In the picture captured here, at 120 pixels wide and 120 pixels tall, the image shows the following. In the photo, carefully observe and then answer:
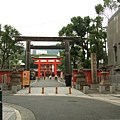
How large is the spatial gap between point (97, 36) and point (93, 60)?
7.74 m

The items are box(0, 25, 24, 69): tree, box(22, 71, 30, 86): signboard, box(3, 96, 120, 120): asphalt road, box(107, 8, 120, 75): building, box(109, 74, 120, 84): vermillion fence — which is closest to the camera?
box(3, 96, 120, 120): asphalt road

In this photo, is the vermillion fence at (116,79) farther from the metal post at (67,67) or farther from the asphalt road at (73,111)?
the asphalt road at (73,111)

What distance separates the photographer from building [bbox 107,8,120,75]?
30.0m

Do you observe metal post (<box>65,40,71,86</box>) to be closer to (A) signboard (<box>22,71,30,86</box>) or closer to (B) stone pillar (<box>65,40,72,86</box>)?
(B) stone pillar (<box>65,40,72,86</box>)

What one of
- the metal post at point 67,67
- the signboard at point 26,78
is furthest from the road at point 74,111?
the metal post at point 67,67

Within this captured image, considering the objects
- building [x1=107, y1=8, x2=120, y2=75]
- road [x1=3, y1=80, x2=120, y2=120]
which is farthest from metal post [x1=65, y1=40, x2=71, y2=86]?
road [x1=3, y1=80, x2=120, y2=120]

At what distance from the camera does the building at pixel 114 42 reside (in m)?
30.0

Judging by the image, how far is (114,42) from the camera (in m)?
31.8

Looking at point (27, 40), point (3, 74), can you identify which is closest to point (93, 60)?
point (27, 40)

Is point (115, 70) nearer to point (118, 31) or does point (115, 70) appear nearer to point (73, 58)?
point (118, 31)

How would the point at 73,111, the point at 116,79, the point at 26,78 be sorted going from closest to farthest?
the point at 73,111 < the point at 116,79 < the point at 26,78

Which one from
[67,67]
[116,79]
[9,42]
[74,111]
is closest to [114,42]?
[116,79]

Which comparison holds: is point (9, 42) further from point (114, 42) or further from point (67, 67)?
point (114, 42)

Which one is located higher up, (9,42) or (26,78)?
(9,42)
